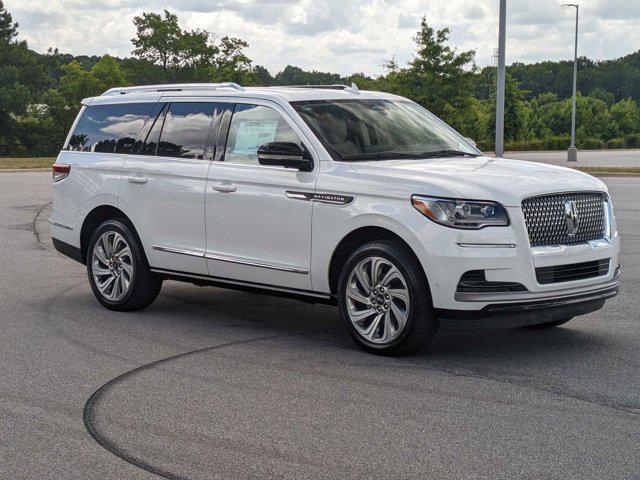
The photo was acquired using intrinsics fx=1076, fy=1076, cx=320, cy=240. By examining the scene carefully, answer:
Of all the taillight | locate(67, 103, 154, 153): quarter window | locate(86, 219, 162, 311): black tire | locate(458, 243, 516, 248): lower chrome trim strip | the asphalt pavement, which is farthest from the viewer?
the asphalt pavement

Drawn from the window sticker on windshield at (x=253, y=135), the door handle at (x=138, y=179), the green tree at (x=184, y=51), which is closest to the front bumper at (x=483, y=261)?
the window sticker on windshield at (x=253, y=135)

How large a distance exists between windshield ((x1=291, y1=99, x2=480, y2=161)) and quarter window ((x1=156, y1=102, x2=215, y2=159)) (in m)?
0.93

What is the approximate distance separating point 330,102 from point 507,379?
9.40 feet

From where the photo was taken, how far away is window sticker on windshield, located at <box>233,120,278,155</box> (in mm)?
8336

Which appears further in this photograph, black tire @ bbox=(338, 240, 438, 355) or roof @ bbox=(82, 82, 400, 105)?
roof @ bbox=(82, 82, 400, 105)

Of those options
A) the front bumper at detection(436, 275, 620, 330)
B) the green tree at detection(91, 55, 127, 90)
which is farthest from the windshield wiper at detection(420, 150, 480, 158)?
the green tree at detection(91, 55, 127, 90)

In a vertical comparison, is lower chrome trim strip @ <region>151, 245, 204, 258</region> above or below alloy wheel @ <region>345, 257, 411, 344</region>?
above

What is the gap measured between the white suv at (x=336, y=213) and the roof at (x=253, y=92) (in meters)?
0.02

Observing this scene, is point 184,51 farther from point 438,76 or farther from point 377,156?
point 377,156

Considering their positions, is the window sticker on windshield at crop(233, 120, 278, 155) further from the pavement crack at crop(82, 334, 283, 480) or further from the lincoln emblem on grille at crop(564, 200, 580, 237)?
the lincoln emblem on grille at crop(564, 200, 580, 237)

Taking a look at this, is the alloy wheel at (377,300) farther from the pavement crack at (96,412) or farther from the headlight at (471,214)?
the pavement crack at (96,412)

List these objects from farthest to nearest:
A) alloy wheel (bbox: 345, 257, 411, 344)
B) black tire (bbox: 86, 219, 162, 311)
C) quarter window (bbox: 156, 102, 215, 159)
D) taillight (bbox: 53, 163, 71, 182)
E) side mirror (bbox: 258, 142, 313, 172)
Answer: taillight (bbox: 53, 163, 71, 182) < black tire (bbox: 86, 219, 162, 311) < quarter window (bbox: 156, 102, 215, 159) < side mirror (bbox: 258, 142, 313, 172) < alloy wheel (bbox: 345, 257, 411, 344)

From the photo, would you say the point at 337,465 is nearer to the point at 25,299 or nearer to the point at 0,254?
the point at 25,299

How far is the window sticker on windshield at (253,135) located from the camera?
328 inches
